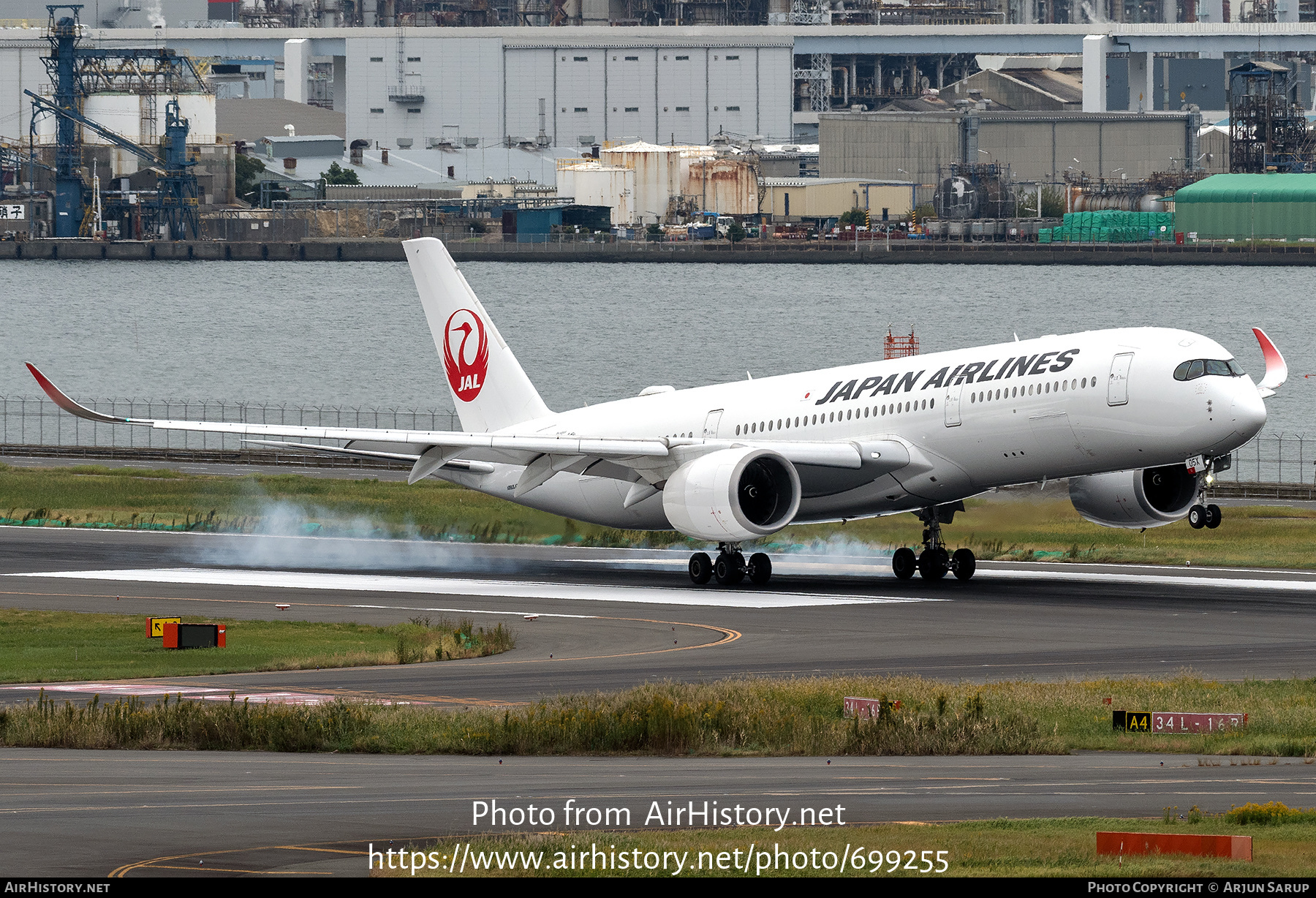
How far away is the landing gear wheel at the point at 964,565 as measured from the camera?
53.6 m

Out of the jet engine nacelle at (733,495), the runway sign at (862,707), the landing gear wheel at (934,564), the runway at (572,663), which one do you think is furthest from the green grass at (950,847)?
the landing gear wheel at (934,564)

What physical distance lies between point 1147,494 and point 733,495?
1063 centimetres

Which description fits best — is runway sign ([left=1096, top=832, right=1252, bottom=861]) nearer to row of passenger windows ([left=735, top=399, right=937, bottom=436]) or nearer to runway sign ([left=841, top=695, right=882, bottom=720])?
runway sign ([left=841, top=695, right=882, bottom=720])

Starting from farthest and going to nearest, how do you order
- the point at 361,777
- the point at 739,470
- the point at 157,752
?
the point at 739,470 → the point at 157,752 → the point at 361,777

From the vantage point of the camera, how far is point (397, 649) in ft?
134

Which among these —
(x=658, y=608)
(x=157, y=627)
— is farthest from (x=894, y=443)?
(x=157, y=627)

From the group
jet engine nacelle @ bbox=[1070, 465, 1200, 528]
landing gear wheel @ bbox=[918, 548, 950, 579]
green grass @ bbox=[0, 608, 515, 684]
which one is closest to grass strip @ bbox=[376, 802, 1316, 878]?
green grass @ bbox=[0, 608, 515, 684]

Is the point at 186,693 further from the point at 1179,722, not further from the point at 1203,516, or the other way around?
the point at 1203,516

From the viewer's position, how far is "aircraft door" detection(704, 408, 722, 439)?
55.1 meters

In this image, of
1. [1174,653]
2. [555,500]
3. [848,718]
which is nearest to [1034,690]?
[848,718]

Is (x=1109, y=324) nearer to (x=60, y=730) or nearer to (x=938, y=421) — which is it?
(x=938, y=421)

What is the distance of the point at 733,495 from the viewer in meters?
49.3

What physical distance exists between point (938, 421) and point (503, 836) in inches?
1266

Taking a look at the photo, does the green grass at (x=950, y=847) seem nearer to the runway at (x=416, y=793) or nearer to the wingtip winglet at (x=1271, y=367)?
the runway at (x=416, y=793)
